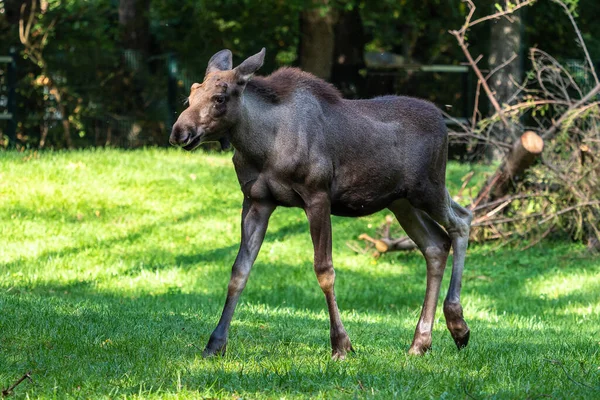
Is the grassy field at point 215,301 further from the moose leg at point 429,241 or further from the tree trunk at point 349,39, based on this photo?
the tree trunk at point 349,39

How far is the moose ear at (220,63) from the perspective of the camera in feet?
23.8

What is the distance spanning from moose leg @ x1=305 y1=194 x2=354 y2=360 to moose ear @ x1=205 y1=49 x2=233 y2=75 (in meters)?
1.24

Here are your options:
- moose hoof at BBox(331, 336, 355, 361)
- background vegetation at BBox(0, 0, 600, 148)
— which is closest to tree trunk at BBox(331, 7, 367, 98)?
background vegetation at BBox(0, 0, 600, 148)

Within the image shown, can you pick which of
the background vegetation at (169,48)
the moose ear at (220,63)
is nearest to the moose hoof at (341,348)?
the moose ear at (220,63)

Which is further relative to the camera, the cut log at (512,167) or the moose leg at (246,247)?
the cut log at (512,167)

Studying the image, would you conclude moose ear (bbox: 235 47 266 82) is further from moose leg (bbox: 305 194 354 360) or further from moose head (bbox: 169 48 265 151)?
moose leg (bbox: 305 194 354 360)

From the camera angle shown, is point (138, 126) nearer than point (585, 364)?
No

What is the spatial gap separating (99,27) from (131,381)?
890 inches

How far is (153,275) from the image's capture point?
13.5 meters

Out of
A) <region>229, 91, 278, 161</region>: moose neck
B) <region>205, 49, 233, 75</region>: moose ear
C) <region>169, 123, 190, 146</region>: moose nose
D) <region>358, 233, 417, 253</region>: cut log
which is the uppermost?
<region>205, 49, 233, 75</region>: moose ear

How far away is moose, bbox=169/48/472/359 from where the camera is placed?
6895 mm

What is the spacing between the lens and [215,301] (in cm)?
1248

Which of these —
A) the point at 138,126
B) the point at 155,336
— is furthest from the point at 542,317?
the point at 138,126

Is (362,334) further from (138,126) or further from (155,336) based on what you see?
(138,126)
